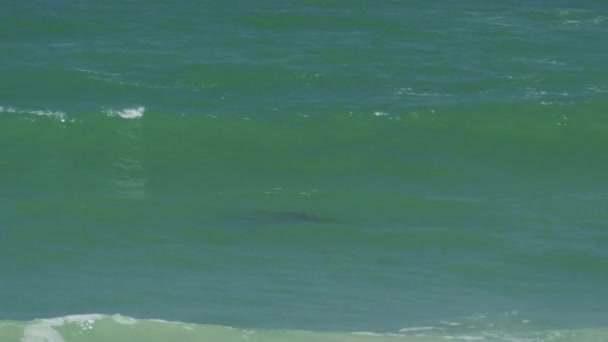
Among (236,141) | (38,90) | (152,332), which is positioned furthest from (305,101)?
(152,332)

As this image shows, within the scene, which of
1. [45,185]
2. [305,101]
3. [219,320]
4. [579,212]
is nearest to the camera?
[219,320]

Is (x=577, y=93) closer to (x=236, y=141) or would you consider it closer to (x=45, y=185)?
(x=236, y=141)

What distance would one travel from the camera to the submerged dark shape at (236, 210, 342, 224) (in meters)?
19.2

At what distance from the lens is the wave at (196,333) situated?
44.5ft

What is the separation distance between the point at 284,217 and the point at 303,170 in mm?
3066

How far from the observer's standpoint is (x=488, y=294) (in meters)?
16.2

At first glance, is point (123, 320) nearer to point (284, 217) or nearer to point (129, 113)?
point (284, 217)

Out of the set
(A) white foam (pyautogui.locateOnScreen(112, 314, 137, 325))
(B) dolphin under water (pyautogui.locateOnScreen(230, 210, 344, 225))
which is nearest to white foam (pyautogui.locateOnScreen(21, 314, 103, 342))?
(A) white foam (pyautogui.locateOnScreen(112, 314, 137, 325))

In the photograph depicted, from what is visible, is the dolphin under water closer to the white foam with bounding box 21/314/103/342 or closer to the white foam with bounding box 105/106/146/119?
the white foam with bounding box 21/314/103/342

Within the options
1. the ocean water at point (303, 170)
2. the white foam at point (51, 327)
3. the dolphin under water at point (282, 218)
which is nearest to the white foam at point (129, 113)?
the ocean water at point (303, 170)

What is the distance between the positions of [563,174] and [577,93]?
4.50 m

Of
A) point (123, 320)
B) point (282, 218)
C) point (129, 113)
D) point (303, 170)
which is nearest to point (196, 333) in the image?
point (123, 320)

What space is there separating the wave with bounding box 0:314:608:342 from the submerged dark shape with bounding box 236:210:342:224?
486 centimetres

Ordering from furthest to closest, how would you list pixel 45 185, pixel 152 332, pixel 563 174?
1. pixel 563 174
2. pixel 45 185
3. pixel 152 332
